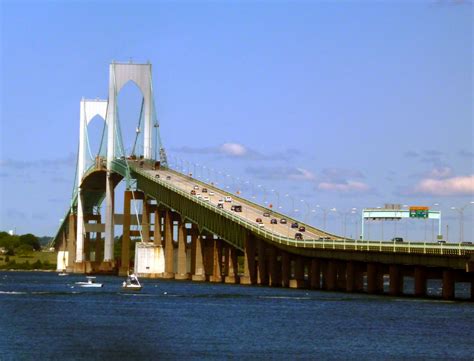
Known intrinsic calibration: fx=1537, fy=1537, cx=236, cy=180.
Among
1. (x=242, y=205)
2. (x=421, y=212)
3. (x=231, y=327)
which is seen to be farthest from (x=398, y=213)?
(x=231, y=327)


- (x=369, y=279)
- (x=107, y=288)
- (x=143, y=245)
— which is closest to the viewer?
(x=369, y=279)

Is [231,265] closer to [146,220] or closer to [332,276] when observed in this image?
[146,220]

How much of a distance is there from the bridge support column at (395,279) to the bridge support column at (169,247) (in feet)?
175

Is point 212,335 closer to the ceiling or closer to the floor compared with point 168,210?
closer to the floor

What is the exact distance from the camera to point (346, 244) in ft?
433

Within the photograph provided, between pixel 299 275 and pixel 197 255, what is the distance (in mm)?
27827

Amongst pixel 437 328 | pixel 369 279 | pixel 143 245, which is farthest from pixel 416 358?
pixel 143 245

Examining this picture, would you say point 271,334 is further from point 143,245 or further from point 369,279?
point 143,245

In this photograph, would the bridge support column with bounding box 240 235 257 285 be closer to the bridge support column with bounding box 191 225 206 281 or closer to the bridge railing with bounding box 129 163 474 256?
the bridge railing with bounding box 129 163 474 256

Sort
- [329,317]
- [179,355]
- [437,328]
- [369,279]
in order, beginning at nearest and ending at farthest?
[179,355] < [437,328] < [329,317] < [369,279]

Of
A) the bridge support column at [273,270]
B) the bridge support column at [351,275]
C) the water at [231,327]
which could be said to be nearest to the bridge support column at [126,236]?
the bridge support column at [273,270]

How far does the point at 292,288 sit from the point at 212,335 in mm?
65240

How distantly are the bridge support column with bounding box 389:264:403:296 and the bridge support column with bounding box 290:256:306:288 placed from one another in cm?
2019

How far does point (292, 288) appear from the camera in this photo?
146m
